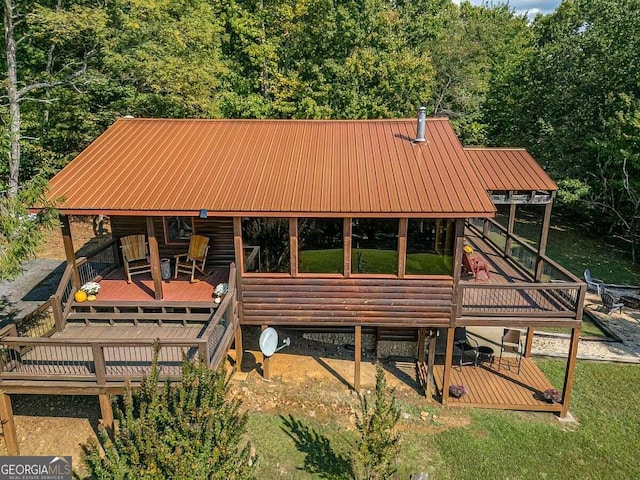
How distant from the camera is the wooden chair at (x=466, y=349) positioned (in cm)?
1133

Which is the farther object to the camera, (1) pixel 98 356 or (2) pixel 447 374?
(2) pixel 447 374

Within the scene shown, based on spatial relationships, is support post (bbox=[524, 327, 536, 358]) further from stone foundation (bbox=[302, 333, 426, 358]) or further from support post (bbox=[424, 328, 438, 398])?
support post (bbox=[424, 328, 438, 398])

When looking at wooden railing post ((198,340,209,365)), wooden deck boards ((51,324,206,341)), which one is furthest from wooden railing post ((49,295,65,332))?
wooden railing post ((198,340,209,365))

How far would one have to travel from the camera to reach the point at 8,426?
25.6 ft

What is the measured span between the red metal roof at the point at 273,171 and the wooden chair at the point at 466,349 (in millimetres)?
4540

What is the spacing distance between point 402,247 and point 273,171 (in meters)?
3.42

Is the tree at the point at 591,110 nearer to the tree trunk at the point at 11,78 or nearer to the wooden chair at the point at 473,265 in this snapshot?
the wooden chair at the point at 473,265

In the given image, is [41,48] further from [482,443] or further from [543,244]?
[482,443]

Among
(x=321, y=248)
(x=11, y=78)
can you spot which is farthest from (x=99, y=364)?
(x=11, y=78)

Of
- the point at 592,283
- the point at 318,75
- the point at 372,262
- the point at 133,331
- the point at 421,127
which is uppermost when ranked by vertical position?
the point at 318,75

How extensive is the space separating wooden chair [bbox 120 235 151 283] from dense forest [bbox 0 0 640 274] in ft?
26.9

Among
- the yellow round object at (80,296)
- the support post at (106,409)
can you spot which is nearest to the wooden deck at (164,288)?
the yellow round object at (80,296)

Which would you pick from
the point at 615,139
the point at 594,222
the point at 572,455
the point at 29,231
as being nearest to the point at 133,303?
the point at 29,231

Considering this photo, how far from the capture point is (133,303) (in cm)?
913
